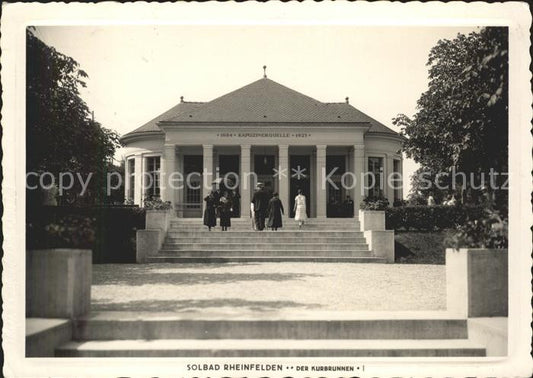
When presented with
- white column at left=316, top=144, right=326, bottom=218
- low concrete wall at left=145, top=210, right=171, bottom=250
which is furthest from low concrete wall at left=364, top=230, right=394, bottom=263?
white column at left=316, top=144, right=326, bottom=218

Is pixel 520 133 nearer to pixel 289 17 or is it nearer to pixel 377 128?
pixel 289 17

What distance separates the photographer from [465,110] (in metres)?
9.39

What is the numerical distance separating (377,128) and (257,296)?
76.3 ft

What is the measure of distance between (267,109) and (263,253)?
12623 mm

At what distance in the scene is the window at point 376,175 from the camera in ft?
94.9

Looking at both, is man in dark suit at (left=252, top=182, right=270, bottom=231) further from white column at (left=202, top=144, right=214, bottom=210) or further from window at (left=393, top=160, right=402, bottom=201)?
window at (left=393, top=160, right=402, bottom=201)

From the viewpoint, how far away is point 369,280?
1069cm

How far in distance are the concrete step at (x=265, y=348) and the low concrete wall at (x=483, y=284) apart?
56cm

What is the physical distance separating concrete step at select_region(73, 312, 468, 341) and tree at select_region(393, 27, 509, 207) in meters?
2.66

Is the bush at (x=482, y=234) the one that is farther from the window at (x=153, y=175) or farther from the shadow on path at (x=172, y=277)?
the window at (x=153, y=175)

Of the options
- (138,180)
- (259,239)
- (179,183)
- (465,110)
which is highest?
(465,110)

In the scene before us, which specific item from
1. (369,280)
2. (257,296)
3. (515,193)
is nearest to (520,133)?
(515,193)

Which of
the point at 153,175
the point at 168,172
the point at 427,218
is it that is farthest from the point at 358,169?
the point at 153,175

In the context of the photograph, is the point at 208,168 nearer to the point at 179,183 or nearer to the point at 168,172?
the point at 168,172
